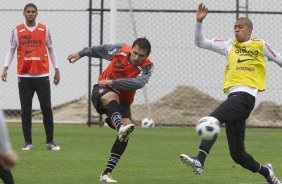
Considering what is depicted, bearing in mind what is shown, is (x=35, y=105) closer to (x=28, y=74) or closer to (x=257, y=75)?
(x=28, y=74)

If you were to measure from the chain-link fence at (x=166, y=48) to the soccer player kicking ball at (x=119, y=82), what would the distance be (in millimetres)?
10569

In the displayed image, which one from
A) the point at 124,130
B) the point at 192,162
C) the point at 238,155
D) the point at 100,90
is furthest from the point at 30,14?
the point at 238,155

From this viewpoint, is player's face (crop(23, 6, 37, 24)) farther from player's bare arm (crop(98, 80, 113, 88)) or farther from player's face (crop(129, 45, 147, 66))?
player's bare arm (crop(98, 80, 113, 88))

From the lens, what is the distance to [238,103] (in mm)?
9453

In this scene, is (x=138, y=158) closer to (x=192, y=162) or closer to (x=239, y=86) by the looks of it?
(x=192, y=162)

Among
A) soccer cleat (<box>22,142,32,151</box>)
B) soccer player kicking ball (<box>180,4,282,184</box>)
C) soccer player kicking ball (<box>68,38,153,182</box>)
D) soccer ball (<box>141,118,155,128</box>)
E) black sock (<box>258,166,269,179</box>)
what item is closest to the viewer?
soccer player kicking ball (<box>180,4,282,184</box>)

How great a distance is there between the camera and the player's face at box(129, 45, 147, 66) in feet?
32.6

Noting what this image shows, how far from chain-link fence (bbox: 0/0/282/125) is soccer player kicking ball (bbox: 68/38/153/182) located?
34.7 feet

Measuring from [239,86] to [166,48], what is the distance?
12.4 metres

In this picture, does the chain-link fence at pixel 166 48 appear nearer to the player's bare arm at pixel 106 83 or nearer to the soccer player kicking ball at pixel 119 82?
the soccer player kicking ball at pixel 119 82

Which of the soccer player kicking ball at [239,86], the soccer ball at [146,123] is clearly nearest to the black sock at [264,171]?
the soccer player kicking ball at [239,86]

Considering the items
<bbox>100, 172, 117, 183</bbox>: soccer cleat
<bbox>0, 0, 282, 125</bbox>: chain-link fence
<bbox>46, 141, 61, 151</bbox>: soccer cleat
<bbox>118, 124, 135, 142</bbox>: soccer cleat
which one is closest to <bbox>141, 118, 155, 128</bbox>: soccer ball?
<bbox>0, 0, 282, 125</bbox>: chain-link fence

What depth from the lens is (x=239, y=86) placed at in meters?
9.66

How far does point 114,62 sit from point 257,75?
1.70 metres
